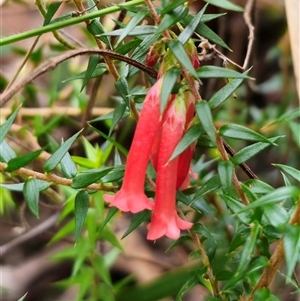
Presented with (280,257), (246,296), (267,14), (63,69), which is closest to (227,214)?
(246,296)

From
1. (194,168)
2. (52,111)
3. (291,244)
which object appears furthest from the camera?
(52,111)

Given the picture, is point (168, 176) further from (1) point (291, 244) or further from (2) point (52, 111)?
(2) point (52, 111)

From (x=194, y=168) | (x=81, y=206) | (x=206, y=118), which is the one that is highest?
(x=206, y=118)

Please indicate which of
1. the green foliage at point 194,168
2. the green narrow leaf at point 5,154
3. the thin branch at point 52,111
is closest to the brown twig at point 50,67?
the green foliage at point 194,168

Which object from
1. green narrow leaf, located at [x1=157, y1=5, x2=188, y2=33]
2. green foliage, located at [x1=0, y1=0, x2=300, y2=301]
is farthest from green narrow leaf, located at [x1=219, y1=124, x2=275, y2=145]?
green narrow leaf, located at [x1=157, y1=5, x2=188, y2=33]

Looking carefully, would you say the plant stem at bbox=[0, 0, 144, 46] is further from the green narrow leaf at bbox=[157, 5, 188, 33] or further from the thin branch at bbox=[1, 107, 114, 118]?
the thin branch at bbox=[1, 107, 114, 118]

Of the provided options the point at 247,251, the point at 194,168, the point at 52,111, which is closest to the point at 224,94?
the point at 247,251
